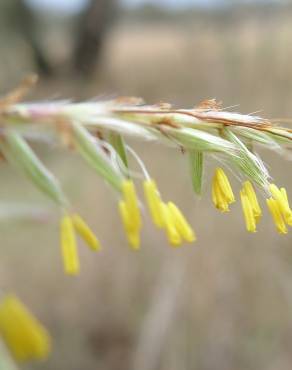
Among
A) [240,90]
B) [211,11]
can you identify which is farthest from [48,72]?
[240,90]

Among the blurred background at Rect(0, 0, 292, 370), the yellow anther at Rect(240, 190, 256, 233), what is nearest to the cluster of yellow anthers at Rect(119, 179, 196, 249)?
the yellow anther at Rect(240, 190, 256, 233)

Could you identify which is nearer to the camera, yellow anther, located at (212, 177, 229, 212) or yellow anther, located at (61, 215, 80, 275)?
yellow anther, located at (61, 215, 80, 275)

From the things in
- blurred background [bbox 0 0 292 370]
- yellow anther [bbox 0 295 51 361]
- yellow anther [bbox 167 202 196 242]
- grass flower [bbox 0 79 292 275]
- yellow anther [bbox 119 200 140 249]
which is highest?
grass flower [bbox 0 79 292 275]

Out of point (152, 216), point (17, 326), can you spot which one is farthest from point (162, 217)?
point (17, 326)

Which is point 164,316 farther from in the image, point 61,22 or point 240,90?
point 61,22

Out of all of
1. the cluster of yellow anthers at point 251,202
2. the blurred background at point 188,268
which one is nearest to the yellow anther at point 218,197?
the cluster of yellow anthers at point 251,202

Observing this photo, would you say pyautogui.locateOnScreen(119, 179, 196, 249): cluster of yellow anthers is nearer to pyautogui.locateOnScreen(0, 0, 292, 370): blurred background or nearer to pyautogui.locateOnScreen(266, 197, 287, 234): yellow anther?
pyautogui.locateOnScreen(266, 197, 287, 234): yellow anther

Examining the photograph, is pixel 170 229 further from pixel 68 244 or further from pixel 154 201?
pixel 68 244

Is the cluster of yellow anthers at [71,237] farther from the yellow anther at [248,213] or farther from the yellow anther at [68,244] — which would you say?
the yellow anther at [248,213]
